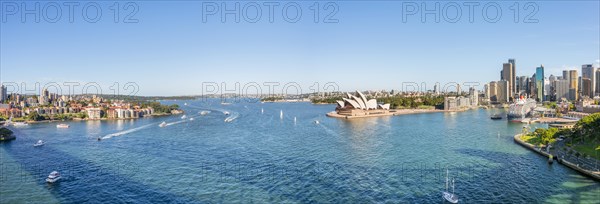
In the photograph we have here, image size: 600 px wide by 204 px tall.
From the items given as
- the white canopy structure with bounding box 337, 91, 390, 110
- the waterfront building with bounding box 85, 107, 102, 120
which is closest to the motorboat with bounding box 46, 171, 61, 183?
the waterfront building with bounding box 85, 107, 102, 120

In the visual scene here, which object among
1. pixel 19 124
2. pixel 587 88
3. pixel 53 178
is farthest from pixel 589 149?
pixel 587 88

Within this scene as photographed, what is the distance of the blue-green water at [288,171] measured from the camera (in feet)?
33.2

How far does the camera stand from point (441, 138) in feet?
67.5

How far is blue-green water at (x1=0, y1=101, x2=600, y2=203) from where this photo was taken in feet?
33.2

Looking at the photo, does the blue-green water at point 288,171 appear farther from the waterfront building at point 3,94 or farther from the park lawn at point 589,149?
the waterfront building at point 3,94

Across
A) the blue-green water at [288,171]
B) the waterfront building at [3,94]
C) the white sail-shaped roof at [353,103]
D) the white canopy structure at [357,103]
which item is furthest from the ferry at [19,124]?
the white sail-shaped roof at [353,103]

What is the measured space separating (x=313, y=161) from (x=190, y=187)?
4850mm

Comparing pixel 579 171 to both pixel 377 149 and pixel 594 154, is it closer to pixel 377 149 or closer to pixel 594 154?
pixel 594 154

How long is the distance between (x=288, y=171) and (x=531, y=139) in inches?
499

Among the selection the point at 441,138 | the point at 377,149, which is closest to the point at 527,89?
the point at 441,138

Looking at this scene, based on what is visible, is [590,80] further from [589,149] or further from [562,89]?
[589,149]

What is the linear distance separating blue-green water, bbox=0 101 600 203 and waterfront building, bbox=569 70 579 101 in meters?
63.8

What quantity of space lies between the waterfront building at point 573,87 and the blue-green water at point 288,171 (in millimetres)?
63813

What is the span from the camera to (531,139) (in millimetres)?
18531
